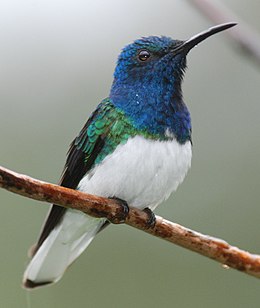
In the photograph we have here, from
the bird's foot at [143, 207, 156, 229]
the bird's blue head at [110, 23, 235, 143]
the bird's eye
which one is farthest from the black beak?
the bird's foot at [143, 207, 156, 229]

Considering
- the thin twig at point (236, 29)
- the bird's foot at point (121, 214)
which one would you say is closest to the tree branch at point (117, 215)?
the bird's foot at point (121, 214)

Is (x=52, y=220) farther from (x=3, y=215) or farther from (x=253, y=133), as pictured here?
(x=253, y=133)

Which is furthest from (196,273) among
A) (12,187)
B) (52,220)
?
(12,187)

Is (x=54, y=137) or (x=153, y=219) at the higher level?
(x=153, y=219)

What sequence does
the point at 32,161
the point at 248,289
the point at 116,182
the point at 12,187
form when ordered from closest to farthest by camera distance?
the point at 12,187 → the point at 116,182 → the point at 248,289 → the point at 32,161

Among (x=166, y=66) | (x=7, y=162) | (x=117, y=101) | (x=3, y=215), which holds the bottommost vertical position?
(x=3, y=215)

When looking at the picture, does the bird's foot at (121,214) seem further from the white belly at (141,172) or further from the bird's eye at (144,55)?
the bird's eye at (144,55)

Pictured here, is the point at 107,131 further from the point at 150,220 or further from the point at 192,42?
the point at 192,42

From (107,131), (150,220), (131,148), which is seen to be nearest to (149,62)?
(107,131)
